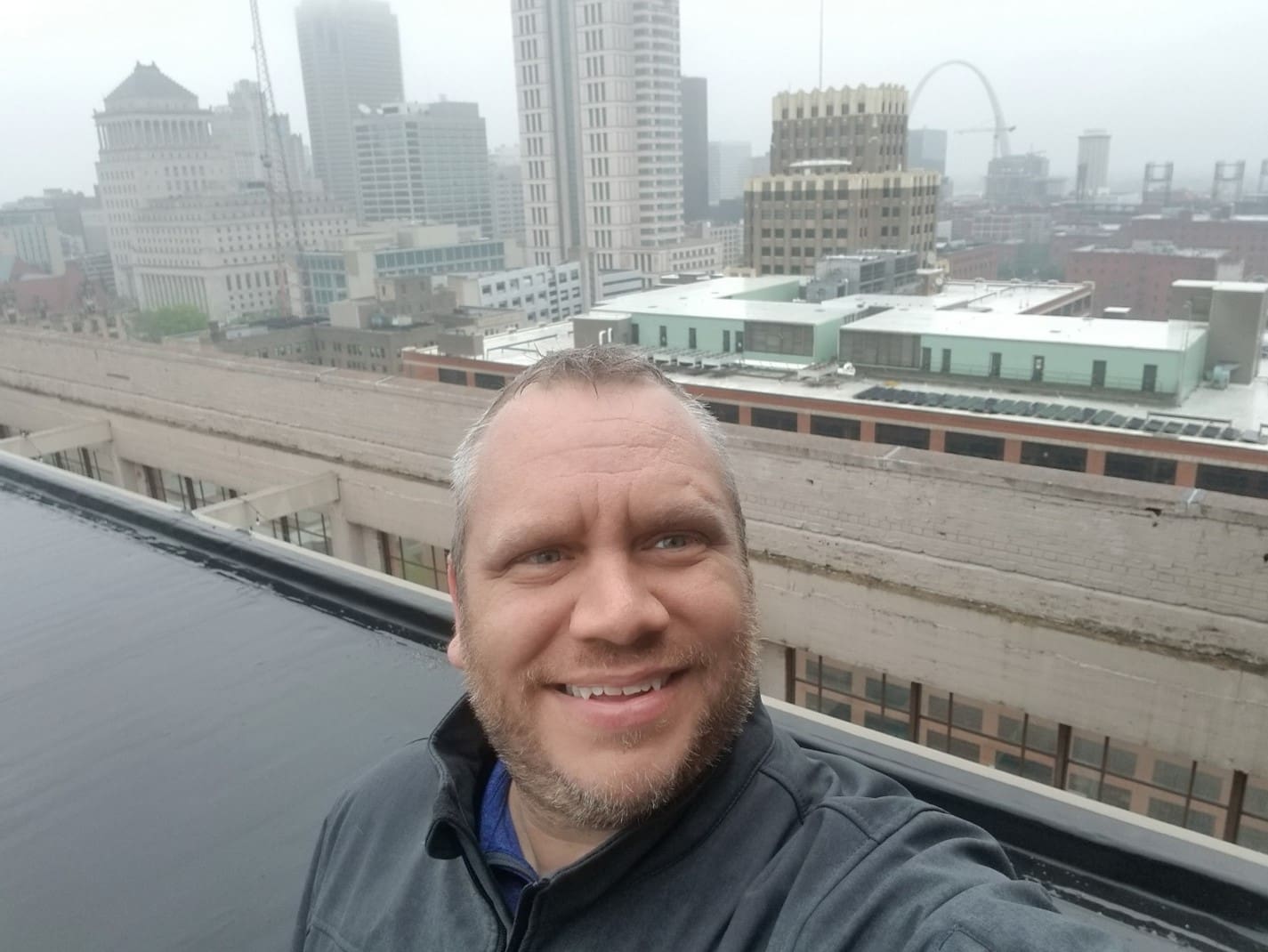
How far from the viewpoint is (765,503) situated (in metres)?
8.97

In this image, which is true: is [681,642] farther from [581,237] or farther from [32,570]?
[581,237]

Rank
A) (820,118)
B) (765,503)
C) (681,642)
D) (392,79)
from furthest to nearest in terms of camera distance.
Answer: (392,79)
(820,118)
(765,503)
(681,642)

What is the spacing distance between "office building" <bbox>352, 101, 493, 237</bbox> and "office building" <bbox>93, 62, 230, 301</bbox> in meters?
19.0

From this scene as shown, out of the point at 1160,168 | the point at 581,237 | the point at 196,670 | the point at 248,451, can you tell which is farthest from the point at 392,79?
the point at 196,670

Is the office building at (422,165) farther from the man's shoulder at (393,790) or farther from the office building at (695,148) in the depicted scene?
the man's shoulder at (393,790)

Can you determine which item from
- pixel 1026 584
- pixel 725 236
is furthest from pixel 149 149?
pixel 1026 584

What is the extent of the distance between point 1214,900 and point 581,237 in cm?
9073

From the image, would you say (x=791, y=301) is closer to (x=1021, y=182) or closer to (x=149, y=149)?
(x=149, y=149)

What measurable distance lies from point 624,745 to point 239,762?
1.35 m

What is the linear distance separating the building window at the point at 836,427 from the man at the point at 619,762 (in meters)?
22.3

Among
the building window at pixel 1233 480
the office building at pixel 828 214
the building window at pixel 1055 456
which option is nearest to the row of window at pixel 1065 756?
the building window at pixel 1233 480

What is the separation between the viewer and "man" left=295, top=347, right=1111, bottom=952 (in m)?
1.08

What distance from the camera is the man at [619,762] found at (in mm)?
1079

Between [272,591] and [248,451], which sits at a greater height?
[272,591]
